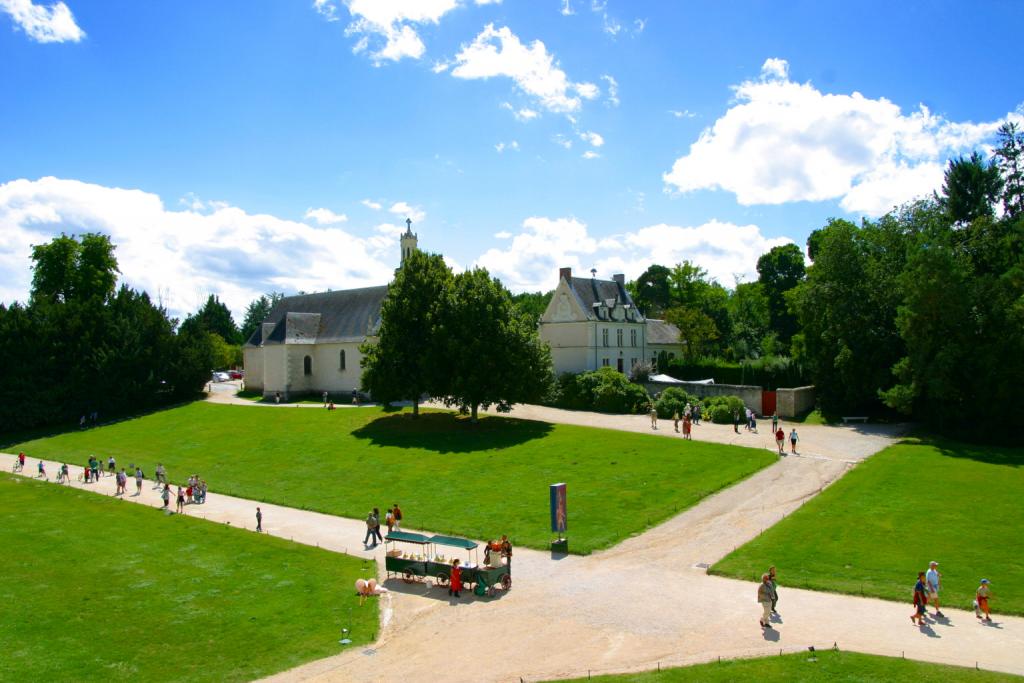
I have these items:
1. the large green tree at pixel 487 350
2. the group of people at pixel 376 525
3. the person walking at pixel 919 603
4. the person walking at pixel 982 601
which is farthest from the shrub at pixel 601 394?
the person walking at pixel 919 603

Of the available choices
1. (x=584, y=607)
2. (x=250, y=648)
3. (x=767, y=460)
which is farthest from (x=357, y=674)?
(x=767, y=460)

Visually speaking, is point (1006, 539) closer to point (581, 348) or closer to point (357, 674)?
point (357, 674)

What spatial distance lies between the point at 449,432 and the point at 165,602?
1036 inches

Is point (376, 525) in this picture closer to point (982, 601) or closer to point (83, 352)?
point (982, 601)

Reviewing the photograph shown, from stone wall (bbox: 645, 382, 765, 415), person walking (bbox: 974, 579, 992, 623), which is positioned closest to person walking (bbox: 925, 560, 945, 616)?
person walking (bbox: 974, 579, 992, 623)

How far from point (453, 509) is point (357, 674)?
1463cm

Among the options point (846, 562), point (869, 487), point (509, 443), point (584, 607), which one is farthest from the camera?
point (509, 443)

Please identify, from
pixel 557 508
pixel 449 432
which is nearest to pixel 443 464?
pixel 449 432

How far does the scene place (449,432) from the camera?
152 feet

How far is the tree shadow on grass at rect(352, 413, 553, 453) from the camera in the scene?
42.6m

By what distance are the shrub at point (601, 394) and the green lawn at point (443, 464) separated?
809cm

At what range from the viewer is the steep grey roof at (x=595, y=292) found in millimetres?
A: 64938

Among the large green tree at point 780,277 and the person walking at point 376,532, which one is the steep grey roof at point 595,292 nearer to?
the large green tree at point 780,277

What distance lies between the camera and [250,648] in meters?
17.4
